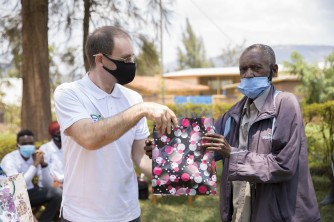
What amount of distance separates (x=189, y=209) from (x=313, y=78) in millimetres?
13464

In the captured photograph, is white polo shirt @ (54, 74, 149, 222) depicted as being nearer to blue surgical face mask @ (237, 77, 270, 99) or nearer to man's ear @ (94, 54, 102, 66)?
man's ear @ (94, 54, 102, 66)

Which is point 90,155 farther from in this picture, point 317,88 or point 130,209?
point 317,88

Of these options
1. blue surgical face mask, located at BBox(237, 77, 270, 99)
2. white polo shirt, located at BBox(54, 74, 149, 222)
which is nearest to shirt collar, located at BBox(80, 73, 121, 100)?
white polo shirt, located at BBox(54, 74, 149, 222)

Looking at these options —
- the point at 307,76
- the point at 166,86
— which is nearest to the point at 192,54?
the point at 166,86

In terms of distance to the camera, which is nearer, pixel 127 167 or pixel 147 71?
pixel 127 167

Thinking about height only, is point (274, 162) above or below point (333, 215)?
above

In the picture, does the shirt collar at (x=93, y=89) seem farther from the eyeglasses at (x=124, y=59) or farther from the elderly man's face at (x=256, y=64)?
the elderly man's face at (x=256, y=64)

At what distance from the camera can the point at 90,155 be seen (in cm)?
236

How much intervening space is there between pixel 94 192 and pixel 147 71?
26.2ft

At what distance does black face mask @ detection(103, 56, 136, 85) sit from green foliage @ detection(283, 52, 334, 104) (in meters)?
16.5

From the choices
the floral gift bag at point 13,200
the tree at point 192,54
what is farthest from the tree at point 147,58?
the tree at point 192,54

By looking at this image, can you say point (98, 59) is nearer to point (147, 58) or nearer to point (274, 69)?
point (274, 69)

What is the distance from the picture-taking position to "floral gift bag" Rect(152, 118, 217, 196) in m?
2.50

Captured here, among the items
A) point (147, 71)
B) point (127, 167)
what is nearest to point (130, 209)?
point (127, 167)
